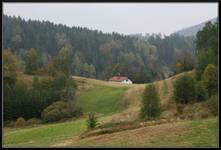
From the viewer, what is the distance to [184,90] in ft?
130

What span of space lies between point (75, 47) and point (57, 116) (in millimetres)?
84544

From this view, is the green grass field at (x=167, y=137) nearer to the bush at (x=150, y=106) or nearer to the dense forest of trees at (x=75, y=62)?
the dense forest of trees at (x=75, y=62)

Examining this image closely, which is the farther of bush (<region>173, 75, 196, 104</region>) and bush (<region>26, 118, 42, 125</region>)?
bush (<region>26, 118, 42, 125</region>)

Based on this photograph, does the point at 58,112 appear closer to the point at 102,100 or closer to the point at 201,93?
the point at 102,100

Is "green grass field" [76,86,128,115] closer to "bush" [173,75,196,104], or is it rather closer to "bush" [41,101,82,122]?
"bush" [41,101,82,122]

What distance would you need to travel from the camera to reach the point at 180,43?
15725 cm

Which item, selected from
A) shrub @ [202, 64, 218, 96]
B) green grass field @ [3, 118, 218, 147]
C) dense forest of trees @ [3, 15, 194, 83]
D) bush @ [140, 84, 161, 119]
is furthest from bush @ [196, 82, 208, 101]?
dense forest of trees @ [3, 15, 194, 83]

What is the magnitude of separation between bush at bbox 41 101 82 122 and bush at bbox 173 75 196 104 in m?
13.1

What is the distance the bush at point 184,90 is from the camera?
3857 cm

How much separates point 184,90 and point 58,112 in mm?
15044

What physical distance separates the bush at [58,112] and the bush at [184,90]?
13.1 m

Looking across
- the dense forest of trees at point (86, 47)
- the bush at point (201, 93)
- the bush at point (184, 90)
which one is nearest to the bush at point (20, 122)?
the bush at point (184, 90)

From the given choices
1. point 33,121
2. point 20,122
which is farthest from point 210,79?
point 20,122

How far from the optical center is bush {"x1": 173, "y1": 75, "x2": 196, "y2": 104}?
38572 mm
